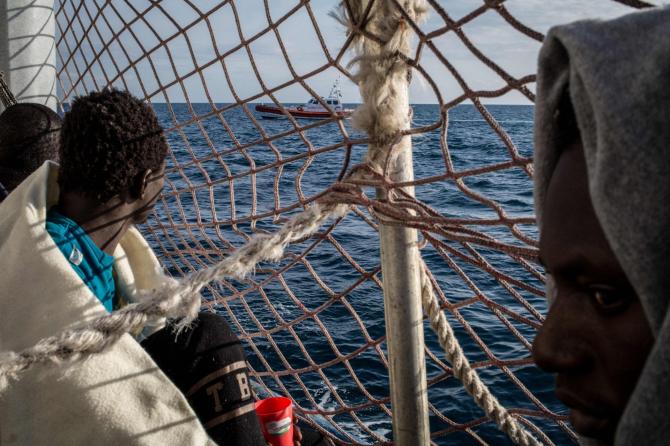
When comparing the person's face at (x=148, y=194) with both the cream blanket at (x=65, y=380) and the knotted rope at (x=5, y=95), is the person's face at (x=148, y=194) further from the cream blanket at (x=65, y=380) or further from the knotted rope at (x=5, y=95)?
the knotted rope at (x=5, y=95)

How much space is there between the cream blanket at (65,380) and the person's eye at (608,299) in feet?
2.64

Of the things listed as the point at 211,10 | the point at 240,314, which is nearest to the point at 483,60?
the point at 211,10

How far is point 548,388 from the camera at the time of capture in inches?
142

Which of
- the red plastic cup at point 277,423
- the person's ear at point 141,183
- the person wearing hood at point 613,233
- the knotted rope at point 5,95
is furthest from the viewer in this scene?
the knotted rope at point 5,95

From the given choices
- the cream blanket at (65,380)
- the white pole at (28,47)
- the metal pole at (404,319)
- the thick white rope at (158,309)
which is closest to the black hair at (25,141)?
the white pole at (28,47)

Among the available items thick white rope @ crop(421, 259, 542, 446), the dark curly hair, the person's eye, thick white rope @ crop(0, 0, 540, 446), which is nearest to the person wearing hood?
the person's eye

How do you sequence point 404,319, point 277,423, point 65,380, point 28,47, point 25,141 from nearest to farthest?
1. point 65,380
2. point 404,319
3. point 277,423
4. point 25,141
5. point 28,47

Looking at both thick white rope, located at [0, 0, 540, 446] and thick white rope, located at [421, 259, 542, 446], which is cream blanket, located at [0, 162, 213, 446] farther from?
thick white rope, located at [421, 259, 542, 446]

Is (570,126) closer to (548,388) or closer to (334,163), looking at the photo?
(548,388)

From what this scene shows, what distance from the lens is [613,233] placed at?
516 mm

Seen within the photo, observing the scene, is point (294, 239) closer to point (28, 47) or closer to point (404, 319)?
point (404, 319)

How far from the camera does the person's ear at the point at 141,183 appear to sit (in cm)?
137

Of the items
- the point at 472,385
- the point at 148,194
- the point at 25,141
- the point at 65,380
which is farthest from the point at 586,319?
the point at 25,141

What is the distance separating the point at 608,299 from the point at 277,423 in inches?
48.0
